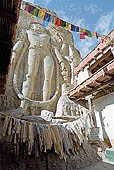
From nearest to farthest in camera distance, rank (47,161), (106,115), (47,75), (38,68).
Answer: (47,161) → (106,115) → (47,75) → (38,68)

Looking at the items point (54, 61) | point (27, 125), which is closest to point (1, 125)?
point (27, 125)

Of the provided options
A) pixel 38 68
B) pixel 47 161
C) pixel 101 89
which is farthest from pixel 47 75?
pixel 47 161

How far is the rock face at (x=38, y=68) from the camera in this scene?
30.4 ft

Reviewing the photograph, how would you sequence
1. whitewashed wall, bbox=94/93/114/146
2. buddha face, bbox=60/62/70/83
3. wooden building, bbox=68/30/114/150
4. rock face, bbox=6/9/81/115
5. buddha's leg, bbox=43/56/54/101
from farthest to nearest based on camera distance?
buddha face, bbox=60/62/70/83 < buddha's leg, bbox=43/56/54/101 < rock face, bbox=6/9/81/115 < whitewashed wall, bbox=94/93/114/146 < wooden building, bbox=68/30/114/150

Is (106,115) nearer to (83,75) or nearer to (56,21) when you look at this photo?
(83,75)

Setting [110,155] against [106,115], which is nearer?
[110,155]

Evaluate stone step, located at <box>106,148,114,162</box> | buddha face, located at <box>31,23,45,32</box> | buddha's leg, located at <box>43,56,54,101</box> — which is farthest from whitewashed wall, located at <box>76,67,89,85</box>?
buddha face, located at <box>31,23,45,32</box>

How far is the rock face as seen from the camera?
9.27 meters

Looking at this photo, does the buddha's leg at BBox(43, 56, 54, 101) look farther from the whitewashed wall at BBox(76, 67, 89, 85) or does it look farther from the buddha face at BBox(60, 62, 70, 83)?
the whitewashed wall at BBox(76, 67, 89, 85)

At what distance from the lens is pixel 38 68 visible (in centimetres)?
1107

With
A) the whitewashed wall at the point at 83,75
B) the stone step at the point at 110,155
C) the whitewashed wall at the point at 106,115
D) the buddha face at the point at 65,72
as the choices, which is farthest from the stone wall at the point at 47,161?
the buddha face at the point at 65,72

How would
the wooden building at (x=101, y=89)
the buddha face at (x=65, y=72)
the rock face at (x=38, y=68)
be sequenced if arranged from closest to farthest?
1. the wooden building at (x=101, y=89)
2. the rock face at (x=38, y=68)
3. the buddha face at (x=65, y=72)

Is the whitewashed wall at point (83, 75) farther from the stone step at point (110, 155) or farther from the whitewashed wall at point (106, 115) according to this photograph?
the stone step at point (110, 155)

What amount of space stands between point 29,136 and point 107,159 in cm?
420
